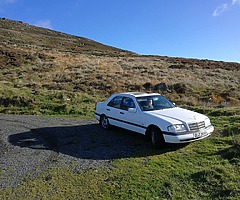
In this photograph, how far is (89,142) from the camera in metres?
8.45

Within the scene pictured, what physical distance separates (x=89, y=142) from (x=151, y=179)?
10.9 ft

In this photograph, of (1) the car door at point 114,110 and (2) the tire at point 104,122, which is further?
(2) the tire at point 104,122

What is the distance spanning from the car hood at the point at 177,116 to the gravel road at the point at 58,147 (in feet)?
3.06

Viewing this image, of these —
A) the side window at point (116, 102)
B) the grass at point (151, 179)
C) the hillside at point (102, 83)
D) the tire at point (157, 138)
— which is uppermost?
the hillside at point (102, 83)

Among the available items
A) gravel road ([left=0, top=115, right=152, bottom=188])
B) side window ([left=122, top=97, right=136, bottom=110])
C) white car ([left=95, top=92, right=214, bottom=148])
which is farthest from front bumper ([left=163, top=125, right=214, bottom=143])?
side window ([left=122, top=97, right=136, bottom=110])

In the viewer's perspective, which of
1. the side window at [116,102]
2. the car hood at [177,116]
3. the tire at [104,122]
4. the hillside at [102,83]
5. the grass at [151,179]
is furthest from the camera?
the hillside at [102,83]

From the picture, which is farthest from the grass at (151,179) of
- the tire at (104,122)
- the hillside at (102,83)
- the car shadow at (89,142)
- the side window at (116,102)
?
the hillside at (102,83)

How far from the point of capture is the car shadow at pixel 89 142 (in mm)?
7258

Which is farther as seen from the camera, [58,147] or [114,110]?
[114,110]

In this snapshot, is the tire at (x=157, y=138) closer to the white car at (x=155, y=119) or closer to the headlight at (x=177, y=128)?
the white car at (x=155, y=119)

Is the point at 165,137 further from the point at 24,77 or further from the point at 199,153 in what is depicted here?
the point at 24,77

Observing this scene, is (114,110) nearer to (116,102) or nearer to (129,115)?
(116,102)

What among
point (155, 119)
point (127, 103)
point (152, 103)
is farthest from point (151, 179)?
point (127, 103)

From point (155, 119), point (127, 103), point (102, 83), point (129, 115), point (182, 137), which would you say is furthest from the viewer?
point (102, 83)
